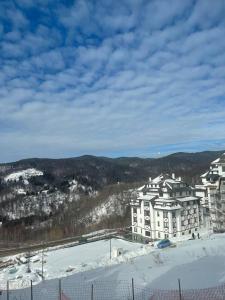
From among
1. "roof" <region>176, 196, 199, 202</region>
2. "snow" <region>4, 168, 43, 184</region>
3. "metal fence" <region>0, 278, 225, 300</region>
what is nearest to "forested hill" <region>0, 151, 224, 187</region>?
"snow" <region>4, 168, 43, 184</region>

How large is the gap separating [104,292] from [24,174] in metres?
135

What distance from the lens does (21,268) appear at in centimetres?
2277

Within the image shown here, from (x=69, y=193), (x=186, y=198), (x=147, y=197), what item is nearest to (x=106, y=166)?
(x=69, y=193)

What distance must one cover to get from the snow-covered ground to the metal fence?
2.79 feet

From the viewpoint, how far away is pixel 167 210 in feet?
94.5

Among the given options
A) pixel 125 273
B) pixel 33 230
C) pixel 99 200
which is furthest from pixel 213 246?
pixel 99 200

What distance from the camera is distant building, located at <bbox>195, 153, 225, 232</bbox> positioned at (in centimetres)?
3006

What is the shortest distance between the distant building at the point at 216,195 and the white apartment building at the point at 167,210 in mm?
1176

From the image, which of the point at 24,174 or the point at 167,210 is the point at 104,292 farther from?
the point at 24,174

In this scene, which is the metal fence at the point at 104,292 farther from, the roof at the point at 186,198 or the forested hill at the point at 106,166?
the forested hill at the point at 106,166

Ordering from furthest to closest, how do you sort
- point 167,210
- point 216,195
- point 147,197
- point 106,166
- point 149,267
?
point 106,166, point 147,197, point 216,195, point 167,210, point 149,267

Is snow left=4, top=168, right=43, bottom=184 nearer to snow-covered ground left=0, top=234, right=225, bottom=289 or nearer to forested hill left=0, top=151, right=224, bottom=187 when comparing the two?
forested hill left=0, top=151, right=224, bottom=187

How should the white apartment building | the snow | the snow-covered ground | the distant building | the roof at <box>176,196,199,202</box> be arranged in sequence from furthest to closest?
the snow
the distant building
the roof at <box>176,196,199,202</box>
the white apartment building
the snow-covered ground

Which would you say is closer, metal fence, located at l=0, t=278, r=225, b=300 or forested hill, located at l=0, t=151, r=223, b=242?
metal fence, located at l=0, t=278, r=225, b=300
